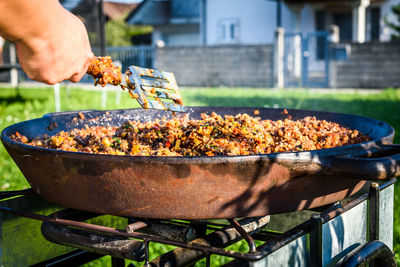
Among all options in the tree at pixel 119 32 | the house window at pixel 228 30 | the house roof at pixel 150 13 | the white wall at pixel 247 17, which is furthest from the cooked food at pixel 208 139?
the tree at pixel 119 32

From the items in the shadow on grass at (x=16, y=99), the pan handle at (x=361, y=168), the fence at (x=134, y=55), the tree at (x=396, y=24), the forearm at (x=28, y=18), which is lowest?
the shadow on grass at (x=16, y=99)

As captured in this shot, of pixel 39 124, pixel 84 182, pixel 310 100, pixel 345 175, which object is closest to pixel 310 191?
pixel 345 175

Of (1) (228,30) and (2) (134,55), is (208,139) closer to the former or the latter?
(2) (134,55)

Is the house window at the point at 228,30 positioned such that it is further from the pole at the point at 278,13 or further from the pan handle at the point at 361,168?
the pan handle at the point at 361,168

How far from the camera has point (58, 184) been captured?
1.52m

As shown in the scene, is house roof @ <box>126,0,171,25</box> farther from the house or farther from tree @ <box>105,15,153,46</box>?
the house

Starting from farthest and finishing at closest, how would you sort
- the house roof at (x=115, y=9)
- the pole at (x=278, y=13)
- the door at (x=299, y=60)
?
the house roof at (x=115, y=9)
the pole at (x=278, y=13)
the door at (x=299, y=60)

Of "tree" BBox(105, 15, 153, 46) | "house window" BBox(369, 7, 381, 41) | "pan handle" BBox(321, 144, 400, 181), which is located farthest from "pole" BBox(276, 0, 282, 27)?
"pan handle" BBox(321, 144, 400, 181)

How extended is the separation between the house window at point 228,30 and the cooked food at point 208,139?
64.7 ft

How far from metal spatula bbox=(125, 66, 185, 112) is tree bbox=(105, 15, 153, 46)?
28.3 metres

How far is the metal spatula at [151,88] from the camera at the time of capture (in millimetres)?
1816

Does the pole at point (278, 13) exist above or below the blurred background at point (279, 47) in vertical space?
above

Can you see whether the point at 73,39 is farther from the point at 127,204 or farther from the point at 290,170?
the point at 290,170

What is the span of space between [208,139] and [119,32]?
29.3 m
